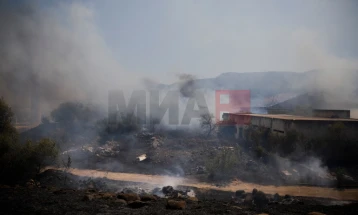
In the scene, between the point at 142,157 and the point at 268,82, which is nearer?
the point at 142,157

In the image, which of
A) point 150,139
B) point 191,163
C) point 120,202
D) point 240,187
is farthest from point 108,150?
point 120,202

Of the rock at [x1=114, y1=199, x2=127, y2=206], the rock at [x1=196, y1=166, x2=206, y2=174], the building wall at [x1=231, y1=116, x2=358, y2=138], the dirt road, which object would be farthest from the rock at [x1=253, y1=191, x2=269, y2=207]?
the building wall at [x1=231, y1=116, x2=358, y2=138]

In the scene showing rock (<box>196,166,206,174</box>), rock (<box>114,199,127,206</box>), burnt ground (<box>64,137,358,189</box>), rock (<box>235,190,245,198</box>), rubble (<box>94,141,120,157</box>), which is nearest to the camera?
rock (<box>114,199,127,206</box>)

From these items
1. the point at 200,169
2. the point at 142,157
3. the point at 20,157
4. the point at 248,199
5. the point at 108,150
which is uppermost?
the point at 20,157

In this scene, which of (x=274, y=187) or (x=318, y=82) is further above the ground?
(x=318, y=82)

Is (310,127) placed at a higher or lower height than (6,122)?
lower

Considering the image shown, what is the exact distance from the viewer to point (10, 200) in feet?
30.4

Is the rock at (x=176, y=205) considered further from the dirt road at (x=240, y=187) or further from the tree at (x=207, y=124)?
the tree at (x=207, y=124)

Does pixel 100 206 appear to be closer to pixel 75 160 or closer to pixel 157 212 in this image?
pixel 157 212

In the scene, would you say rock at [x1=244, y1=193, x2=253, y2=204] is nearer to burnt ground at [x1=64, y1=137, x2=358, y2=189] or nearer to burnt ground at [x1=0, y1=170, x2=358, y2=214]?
burnt ground at [x1=0, y1=170, x2=358, y2=214]

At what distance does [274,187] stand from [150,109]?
21514 millimetres

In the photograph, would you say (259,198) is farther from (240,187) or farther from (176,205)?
(176,205)

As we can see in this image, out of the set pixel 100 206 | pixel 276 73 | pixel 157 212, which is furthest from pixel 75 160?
pixel 276 73

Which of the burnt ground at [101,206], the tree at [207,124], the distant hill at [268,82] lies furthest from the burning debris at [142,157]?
the distant hill at [268,82]
